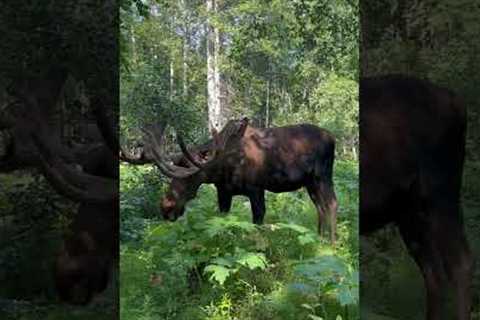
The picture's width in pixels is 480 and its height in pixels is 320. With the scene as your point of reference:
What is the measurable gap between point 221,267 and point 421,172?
1336 mm

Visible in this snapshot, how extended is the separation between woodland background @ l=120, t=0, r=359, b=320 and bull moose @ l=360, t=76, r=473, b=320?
2.02 ft

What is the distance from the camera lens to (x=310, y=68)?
11.9ft

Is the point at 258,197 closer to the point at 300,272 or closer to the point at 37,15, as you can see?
the point at 300,272

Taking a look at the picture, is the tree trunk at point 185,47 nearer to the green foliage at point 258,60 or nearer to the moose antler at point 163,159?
the green foliage at point 258,60

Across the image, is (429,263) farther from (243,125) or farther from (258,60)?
(258,60)

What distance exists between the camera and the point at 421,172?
2906 millimetres

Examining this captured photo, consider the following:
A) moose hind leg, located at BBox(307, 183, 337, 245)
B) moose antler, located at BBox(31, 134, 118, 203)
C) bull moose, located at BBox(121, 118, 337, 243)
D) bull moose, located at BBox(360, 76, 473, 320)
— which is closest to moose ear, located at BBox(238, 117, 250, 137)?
bull moose, located at BBox(121, 118, 337, 243)

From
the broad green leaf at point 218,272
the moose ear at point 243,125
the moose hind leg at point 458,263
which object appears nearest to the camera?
the moose hind leg at point 458,263

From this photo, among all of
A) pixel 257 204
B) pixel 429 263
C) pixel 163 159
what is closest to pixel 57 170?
pixel 163 159

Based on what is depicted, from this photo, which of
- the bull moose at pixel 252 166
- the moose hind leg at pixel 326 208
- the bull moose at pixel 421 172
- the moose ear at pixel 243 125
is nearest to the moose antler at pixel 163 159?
the bull moose at pixel 252 166

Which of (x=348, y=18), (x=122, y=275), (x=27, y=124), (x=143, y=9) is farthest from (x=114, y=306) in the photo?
(x=348, y=18)

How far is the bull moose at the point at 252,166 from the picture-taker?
138 inches

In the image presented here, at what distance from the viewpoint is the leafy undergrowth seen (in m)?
3.48

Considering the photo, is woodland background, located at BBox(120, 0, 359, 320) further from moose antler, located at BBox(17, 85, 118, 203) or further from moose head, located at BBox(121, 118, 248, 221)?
moose antler, located at BBox(17, 85, 118, 203)
